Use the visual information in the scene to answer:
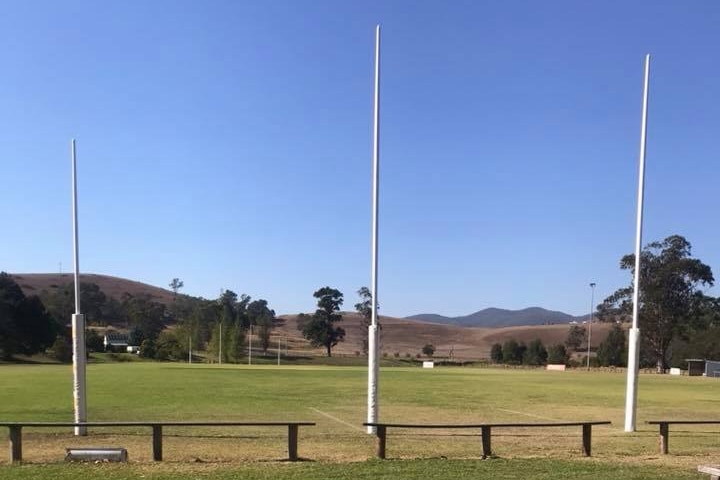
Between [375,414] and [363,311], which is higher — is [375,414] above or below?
above

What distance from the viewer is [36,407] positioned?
2564 centimetres

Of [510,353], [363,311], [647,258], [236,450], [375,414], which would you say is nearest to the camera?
[236,450]

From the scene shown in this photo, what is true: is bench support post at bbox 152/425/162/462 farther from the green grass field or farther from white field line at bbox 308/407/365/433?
white field line at bbox 308/407/365/433

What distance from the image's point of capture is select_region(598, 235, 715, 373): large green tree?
106000 millimetres

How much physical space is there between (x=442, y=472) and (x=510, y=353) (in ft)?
427

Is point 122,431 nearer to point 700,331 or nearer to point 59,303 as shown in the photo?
point 700,331

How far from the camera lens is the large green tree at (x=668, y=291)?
348 ft

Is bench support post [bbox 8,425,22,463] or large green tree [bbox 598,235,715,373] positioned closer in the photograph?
bench support post [bbox 8,425,22,463]

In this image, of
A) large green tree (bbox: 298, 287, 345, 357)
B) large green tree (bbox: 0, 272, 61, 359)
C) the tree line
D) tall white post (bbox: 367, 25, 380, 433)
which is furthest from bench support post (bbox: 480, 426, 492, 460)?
large green tree (bbox: 298, 287, 345, 357)

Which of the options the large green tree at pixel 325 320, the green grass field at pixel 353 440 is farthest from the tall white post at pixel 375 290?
the large green tree at pixel 325 320

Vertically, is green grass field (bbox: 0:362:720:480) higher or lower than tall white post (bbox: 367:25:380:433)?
lower

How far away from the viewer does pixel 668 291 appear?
10644 centimetres

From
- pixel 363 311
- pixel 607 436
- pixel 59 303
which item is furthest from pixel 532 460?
pixel 59 303

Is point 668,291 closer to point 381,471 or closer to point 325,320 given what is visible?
point 325,320
